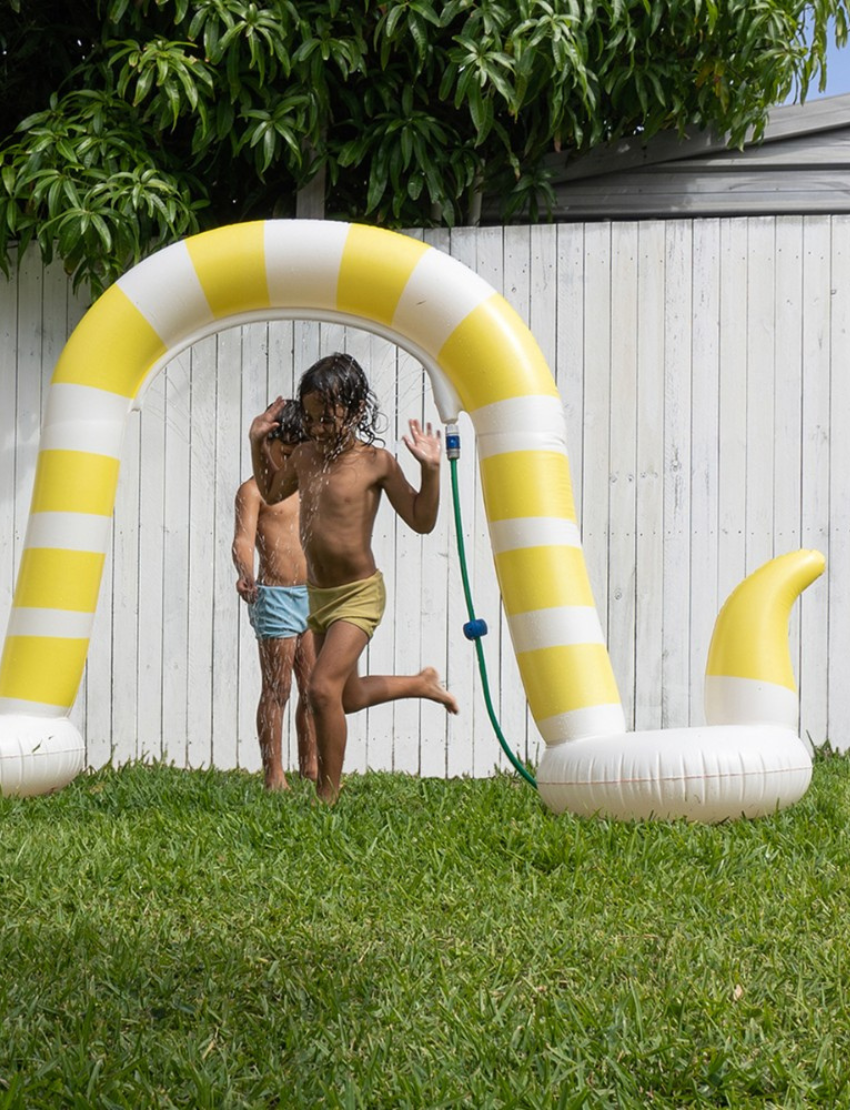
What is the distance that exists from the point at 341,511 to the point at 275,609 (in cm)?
58

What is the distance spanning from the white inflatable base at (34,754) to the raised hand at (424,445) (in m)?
1.35

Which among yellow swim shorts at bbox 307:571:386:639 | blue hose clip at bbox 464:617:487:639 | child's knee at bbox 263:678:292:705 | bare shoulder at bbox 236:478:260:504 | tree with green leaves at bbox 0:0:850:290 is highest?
tree with green leaves at bbox 0:0:850:290

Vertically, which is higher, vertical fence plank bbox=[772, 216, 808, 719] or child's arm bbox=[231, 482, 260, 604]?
vertical fence plank bbox=[772, 216, 808, 719]

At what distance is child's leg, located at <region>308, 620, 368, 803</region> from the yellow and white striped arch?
1.75ft

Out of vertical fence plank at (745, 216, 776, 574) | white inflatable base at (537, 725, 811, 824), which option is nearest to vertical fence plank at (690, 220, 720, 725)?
vertical fence plank at (745, 216, 776, 574)

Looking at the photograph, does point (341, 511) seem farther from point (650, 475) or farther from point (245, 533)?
point (650, 475)

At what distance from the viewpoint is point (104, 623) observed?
5109 millimetres

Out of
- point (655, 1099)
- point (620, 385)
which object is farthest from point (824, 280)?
point (655, 1099)

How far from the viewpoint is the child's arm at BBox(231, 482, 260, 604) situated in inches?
172

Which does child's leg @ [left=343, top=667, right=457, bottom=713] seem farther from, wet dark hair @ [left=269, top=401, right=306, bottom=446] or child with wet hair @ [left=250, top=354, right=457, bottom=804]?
wet dark hair @ [left=269, top=401, right=306, bottom=446]

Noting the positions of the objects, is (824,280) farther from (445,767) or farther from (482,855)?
(482,855)

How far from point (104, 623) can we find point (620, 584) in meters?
2.02

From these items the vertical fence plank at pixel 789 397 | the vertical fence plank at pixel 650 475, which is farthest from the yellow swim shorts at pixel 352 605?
the vertical fence plank at pixel 789 397

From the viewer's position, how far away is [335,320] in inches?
157
